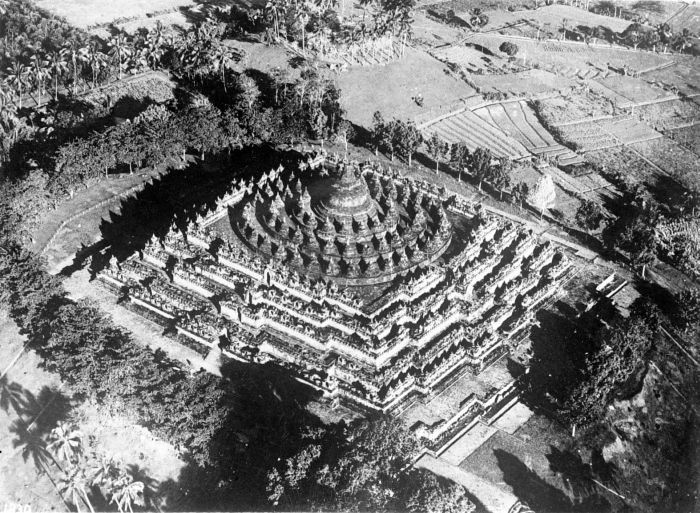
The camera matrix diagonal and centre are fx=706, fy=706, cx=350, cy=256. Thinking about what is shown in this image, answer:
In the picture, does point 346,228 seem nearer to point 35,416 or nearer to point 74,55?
point 35,416

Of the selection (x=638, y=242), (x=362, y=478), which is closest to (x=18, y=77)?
(x=362, y=478)

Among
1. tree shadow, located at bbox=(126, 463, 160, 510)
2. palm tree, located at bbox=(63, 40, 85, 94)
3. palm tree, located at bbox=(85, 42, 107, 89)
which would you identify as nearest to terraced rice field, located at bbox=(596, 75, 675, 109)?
palm tree, located at bbox=(85, 42, 107, 89)

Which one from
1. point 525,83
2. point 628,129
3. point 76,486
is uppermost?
point 76,486

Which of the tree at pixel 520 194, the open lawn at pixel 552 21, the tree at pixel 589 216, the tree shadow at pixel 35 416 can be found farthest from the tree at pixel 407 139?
the open lawn at pixel 552 21

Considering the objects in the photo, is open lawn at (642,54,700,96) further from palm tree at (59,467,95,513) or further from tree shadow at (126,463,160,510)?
palm tree at (59,467,95,513)

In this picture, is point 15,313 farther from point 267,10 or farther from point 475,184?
point 267,10

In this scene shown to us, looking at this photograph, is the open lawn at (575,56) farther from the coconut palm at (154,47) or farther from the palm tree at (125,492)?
the palm tree at (125,492)

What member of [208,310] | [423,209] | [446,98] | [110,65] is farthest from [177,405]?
[446,98]
